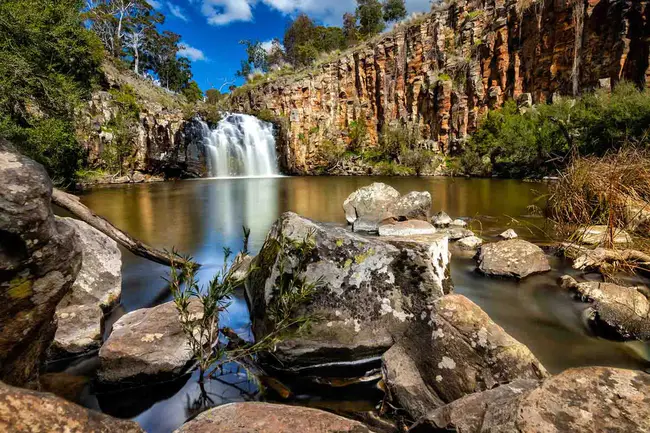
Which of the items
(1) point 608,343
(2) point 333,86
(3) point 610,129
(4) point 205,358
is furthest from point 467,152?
(4) point 205,358

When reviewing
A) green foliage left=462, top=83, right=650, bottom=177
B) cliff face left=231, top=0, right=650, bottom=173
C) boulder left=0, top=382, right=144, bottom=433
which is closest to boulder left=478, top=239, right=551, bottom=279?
boulder left=0, top=382, right=144, bottom=433

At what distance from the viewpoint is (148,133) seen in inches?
1273

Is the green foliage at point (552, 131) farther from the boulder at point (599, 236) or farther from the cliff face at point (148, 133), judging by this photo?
the cliff face at point (148, 133)

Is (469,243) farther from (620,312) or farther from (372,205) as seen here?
(620,312)

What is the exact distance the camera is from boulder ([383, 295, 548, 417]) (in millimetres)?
2562

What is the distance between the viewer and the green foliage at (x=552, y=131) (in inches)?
822

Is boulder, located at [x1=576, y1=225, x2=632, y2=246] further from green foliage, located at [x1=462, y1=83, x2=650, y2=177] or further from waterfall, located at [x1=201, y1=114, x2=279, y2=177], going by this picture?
waterfall, located at [x1=201, y1=114, x2=279, y2=177]

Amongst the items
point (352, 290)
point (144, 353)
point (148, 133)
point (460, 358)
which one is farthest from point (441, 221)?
point (148, 133)

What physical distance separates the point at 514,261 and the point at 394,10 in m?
61.5

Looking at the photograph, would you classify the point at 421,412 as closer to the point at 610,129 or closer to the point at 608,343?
the point at 608,343

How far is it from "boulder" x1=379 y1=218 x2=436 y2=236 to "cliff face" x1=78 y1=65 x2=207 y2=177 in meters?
28.3

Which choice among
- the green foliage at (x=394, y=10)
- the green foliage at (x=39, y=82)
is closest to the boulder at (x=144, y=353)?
the green foliage at (x=39, y=82)

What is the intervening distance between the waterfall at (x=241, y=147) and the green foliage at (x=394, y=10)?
106ft

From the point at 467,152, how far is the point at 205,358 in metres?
35.4
